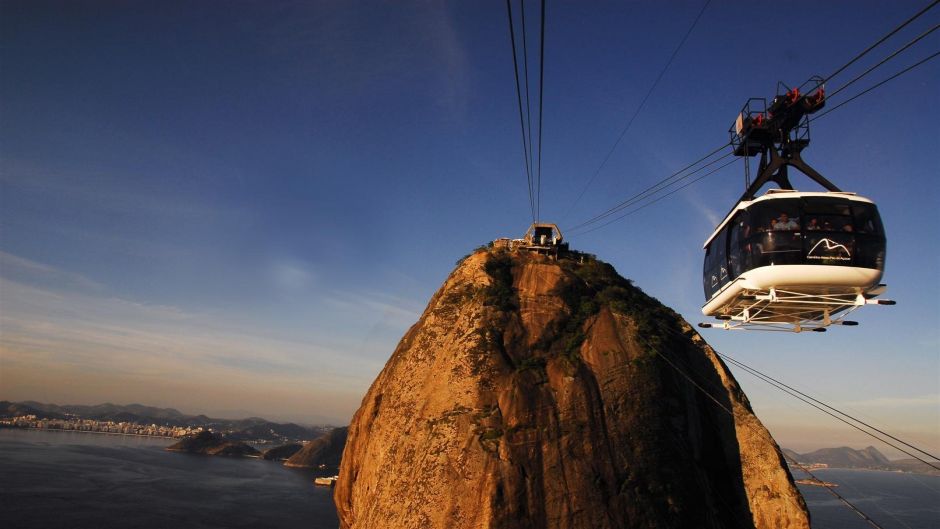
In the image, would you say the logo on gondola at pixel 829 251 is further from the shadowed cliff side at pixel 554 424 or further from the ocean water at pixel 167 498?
the ocean water at pixel 167 498

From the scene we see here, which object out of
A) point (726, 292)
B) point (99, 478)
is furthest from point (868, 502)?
point (99, 478)

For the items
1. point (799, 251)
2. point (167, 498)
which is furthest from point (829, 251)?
point (167, 498)

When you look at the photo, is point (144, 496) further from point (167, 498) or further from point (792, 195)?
point (792, 195)

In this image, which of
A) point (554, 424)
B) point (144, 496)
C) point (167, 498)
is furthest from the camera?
point (167, 498)

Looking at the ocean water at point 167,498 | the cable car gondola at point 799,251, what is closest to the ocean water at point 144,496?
the ocean water at point 167,498

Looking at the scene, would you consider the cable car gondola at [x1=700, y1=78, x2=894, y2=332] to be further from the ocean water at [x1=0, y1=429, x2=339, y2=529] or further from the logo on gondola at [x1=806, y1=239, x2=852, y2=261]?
the ocean water at [x1=0, y1=429, x2=339, y2=529]

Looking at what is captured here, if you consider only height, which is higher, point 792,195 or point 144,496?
point 792,195
